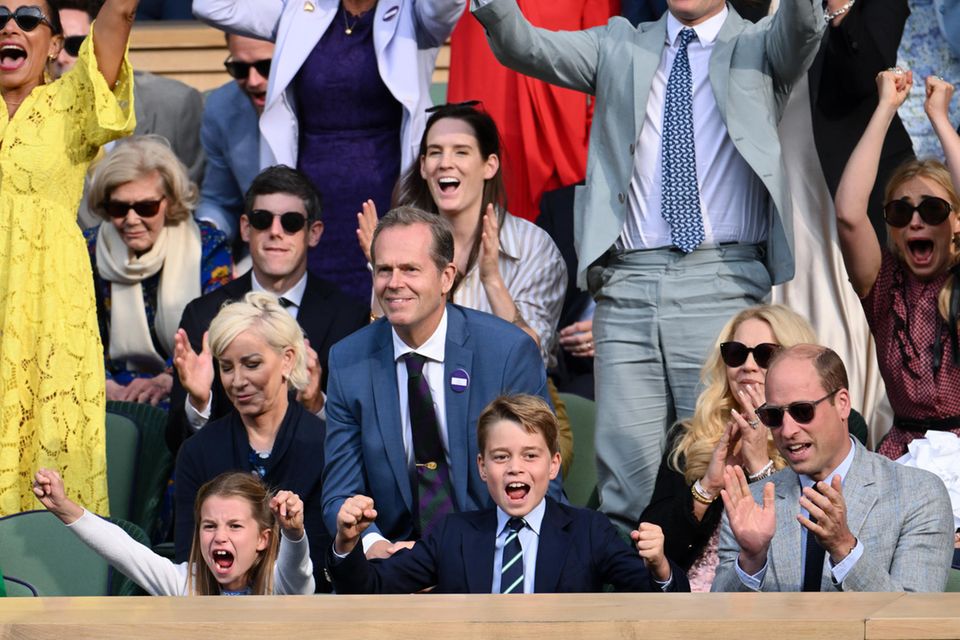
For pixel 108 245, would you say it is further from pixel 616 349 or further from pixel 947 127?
pixel 947 127

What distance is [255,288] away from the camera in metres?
6.07

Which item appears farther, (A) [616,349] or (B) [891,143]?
(B) [891,143]

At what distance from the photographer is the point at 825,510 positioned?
12.3 ft

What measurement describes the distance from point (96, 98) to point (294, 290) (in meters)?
1.21

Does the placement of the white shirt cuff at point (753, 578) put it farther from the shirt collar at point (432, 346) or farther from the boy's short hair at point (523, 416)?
the shirt collar at point (432, 346)

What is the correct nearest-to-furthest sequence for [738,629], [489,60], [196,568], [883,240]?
1. [738,629]
2. [196,568]
3. [883,240]
4. [489,60]

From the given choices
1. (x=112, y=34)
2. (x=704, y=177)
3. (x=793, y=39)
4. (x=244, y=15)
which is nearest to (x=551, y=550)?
(x=704, y=177)

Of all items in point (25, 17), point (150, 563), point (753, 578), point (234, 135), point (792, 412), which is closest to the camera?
point (753, 578)

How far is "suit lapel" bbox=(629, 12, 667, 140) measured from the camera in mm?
5465

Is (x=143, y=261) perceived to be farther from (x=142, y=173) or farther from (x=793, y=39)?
(x=793, y=39)

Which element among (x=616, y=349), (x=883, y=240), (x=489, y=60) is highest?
(x=489, y=60)

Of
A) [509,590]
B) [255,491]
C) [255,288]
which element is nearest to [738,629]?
[509,590]

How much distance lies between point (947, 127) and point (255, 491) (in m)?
2.22

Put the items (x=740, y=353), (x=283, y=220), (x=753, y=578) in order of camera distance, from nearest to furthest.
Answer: (x=753, y=578) < (x=740, y=353) < (x=283, y=220)
